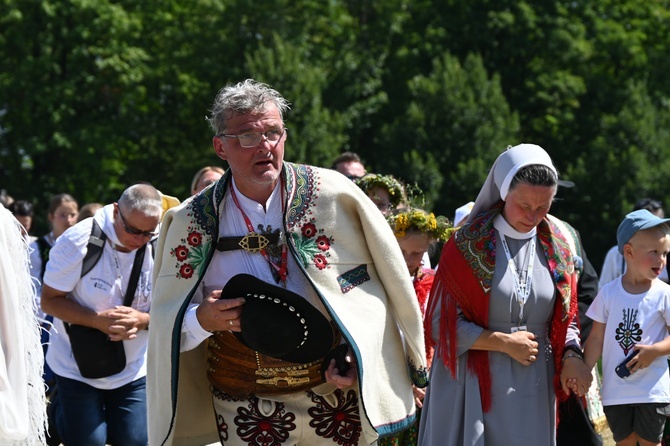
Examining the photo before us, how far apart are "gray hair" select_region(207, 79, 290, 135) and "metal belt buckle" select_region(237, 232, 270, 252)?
441 millimetres

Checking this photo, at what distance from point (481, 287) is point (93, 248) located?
2405mm

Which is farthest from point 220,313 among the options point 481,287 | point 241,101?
point 481,287

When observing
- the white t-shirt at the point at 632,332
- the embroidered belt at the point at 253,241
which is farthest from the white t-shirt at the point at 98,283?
the white t-shirt at the point at 632,332

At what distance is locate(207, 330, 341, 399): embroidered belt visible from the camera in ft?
14.0

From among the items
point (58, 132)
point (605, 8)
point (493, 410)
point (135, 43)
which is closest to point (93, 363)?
point (493, 410)

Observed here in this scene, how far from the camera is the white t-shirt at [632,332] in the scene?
5.97 meters

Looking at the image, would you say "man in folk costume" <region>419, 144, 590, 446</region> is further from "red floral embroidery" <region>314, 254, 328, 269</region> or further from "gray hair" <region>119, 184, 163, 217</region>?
"gray hair" <region>119, 184, 163, 217</region>

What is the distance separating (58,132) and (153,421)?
23.6m

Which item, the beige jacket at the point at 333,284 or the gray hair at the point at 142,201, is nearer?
the beige jacket at the point at 333,284

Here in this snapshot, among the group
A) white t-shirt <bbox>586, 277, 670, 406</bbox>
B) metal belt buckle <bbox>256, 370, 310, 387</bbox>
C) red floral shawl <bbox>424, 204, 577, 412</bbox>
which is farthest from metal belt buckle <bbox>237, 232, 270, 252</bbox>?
white t-shirt <bbox>586, 277, 670, 406</bbox>

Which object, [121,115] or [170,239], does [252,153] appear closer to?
[170,239]

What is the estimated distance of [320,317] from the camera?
4160 millimetres

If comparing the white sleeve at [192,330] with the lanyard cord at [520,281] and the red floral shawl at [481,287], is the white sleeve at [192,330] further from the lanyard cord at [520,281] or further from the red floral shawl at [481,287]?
the lanyard cord at [520,281]

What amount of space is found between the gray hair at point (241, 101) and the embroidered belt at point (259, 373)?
866 mm
